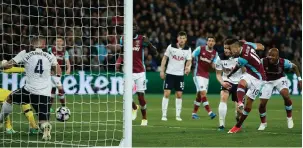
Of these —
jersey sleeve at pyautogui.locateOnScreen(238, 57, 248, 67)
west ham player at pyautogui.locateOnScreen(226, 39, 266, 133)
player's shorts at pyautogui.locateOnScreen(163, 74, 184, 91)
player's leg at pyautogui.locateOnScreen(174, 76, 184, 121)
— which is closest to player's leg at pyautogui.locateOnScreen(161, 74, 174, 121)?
player's shorts at pyautogui.locateOnScreen(163, 74, 184, 91)

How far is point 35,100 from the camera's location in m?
12.1

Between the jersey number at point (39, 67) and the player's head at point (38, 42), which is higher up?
the player's head at point (38, 42)

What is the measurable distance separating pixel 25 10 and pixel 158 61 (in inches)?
206

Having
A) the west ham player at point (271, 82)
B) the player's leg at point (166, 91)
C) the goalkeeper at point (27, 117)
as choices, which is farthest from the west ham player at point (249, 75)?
the goalkeeper at point (27, 117)

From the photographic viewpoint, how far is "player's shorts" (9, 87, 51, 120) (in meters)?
12.0

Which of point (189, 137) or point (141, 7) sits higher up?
point (141, 7)

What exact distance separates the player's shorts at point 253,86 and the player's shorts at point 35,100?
3.65 m

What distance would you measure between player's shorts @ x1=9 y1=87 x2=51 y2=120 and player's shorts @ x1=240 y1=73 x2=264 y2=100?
3.65m

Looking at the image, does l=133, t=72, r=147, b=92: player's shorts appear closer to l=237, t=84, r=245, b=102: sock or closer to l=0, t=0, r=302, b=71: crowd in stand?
l=237, t=84, r=245, b=102: sock

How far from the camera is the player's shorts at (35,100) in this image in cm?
1201

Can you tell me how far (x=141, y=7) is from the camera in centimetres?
2931

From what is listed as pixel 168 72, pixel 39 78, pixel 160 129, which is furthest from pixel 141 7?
pixel 39 78

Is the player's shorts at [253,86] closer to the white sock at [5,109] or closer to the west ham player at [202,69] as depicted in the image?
the west ham player at [202,69]

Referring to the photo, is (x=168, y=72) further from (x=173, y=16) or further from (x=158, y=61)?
(x=173, y=16)
